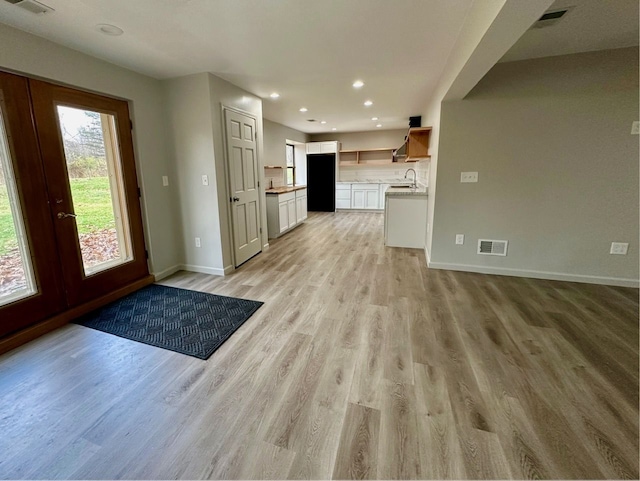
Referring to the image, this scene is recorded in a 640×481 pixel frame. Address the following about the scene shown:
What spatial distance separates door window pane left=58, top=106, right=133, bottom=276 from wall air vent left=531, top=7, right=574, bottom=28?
4004 millimetres

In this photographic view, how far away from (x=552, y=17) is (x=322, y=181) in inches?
268

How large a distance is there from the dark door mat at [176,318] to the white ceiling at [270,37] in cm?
239

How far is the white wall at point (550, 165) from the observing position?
2902 millimetres

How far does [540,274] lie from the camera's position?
3.38 m

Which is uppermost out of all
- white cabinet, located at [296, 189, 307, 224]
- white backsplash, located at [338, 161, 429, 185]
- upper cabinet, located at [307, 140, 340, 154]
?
upper cabinet, located at [307, 140, 340, 154]

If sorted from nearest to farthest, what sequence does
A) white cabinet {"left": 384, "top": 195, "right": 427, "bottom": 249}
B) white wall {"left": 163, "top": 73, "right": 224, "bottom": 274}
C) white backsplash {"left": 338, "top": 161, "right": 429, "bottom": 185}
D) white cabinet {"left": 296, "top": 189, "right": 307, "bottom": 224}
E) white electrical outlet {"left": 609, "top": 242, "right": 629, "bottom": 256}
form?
white electrical outlet {"left": 609, "top": 242, "right": 629, "bottom": 256} → white wall {"left": 163, "top": 73, "right": 224, "bottom": 274} → white cabinet {"left": 384, "top": 195, "right": 427, "bottom": 249} → white cabinet {"left": 296, "top": 189, "right": 307, "bottom": 224} → white backsplash {"left": 338, "top": 161, "right": 429, "bottom": 185}

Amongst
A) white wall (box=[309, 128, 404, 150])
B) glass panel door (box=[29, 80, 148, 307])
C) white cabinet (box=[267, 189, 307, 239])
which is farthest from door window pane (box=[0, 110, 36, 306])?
white wall (box=[309, 128, 404, 150])

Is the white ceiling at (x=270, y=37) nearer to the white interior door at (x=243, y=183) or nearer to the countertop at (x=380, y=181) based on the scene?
the white interior door at (x=243, y=183)

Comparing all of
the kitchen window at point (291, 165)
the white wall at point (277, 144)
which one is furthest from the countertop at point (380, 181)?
the white wall at point (277, 144)

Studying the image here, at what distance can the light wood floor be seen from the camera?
1292 millimetres

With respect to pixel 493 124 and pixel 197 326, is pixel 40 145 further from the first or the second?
pixel 493 124

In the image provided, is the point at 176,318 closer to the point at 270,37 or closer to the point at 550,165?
the point at 270,37

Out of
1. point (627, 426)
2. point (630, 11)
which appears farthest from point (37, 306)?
point (630, 11)

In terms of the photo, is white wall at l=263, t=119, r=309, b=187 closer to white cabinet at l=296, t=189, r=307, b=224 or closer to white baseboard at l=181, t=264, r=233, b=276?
white cabinet at l=296, t=189, r=307, b=224
